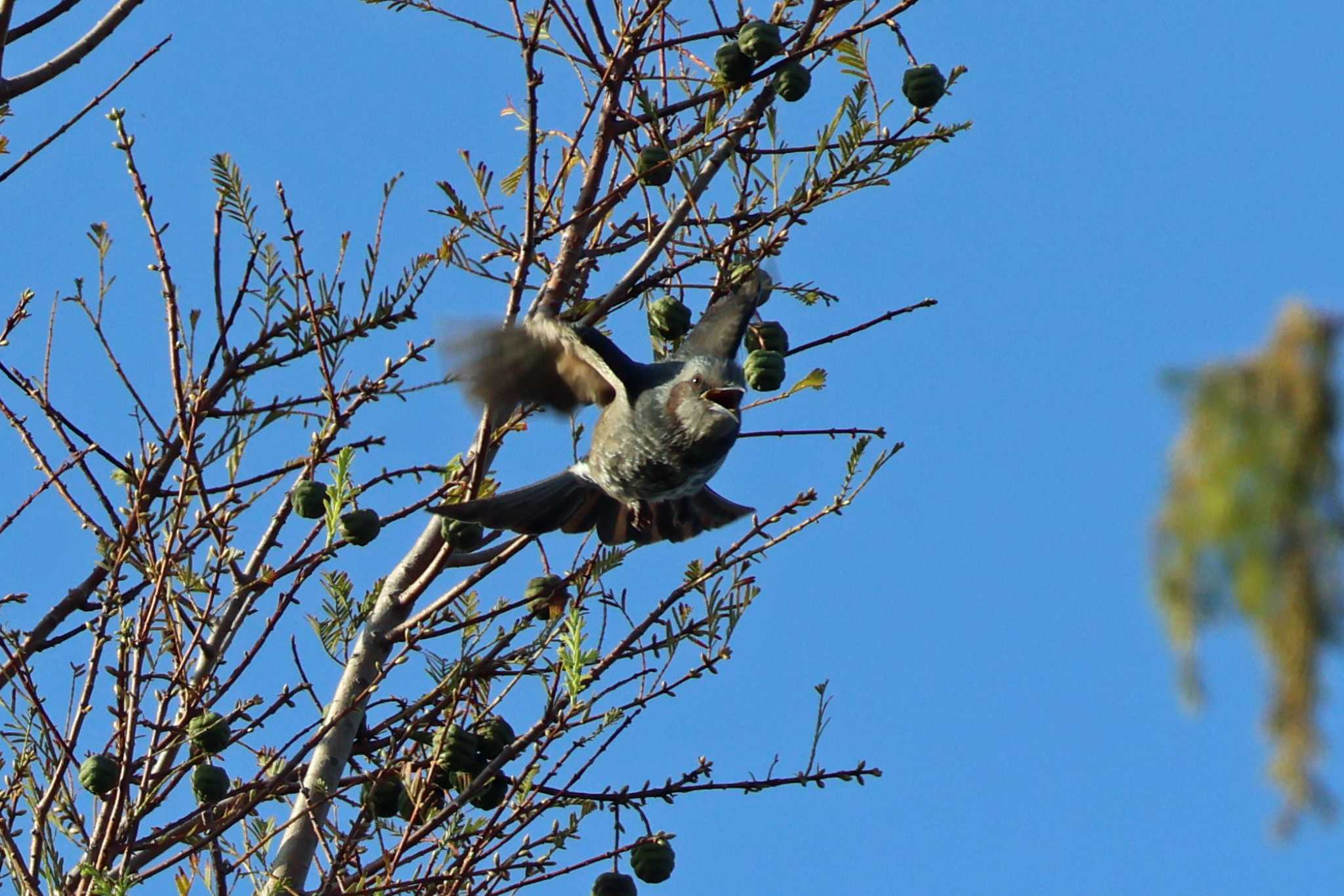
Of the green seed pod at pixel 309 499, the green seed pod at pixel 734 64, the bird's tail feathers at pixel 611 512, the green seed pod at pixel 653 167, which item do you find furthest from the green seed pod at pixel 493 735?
the green seed pod at pixel 734 64

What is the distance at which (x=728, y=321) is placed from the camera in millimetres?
4090

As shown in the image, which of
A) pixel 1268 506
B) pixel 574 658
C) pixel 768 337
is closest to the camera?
pixel 1268 506

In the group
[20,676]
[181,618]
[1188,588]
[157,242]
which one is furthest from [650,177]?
[1188,588]

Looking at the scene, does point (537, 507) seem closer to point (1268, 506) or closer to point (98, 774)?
point (98, 774)

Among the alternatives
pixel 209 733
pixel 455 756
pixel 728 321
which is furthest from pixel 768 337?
pixel 209 733

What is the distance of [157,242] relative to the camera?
340 centimetres

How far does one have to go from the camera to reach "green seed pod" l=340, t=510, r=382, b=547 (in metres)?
3.55

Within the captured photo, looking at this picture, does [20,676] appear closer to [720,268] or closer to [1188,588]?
[720,268]

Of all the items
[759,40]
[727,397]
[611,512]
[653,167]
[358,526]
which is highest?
[759,40]

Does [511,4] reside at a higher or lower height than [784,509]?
higher

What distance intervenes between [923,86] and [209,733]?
7.75 feet

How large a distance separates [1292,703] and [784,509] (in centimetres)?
238

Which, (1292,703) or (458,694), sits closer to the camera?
(1292,703)

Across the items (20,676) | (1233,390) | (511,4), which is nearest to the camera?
(1233,390)
